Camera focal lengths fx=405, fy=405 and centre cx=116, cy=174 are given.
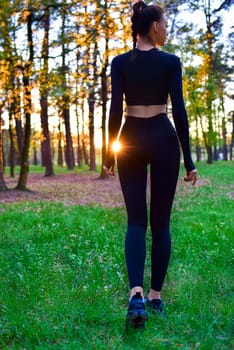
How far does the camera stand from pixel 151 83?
10.5 ft

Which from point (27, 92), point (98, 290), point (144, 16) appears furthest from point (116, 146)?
point (27, 92)

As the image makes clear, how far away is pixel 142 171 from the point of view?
3275 mm

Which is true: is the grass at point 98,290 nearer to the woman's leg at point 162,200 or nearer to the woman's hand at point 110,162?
the woman's leg at point 162,200

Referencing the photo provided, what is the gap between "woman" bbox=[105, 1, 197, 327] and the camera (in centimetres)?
321

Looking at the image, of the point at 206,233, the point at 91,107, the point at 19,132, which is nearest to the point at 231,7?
the point at 91,107

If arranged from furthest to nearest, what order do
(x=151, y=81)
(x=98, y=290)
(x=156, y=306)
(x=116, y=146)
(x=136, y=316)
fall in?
(x=98, y=290) < (x=156, y=306) < (x=116, y=146) < (x=151, y=81) < (x=136, y=316)

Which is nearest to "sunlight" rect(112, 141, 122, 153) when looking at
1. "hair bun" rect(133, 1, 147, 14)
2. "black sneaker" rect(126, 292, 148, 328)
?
"hair bun" rect(133, 1, 147, 14)

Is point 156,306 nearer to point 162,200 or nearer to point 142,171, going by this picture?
point 162,200

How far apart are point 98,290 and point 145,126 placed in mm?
1692

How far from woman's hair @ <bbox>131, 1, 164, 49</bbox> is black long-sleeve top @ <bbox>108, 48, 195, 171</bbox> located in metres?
0.19

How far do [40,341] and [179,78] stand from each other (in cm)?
228

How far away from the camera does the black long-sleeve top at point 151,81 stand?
3199 mm

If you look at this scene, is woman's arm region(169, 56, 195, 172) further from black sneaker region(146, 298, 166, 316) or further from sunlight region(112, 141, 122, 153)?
black sneaker region(146, 298, 166, 316)

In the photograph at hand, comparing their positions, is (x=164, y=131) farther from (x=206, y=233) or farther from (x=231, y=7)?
(x=231, y=7)
